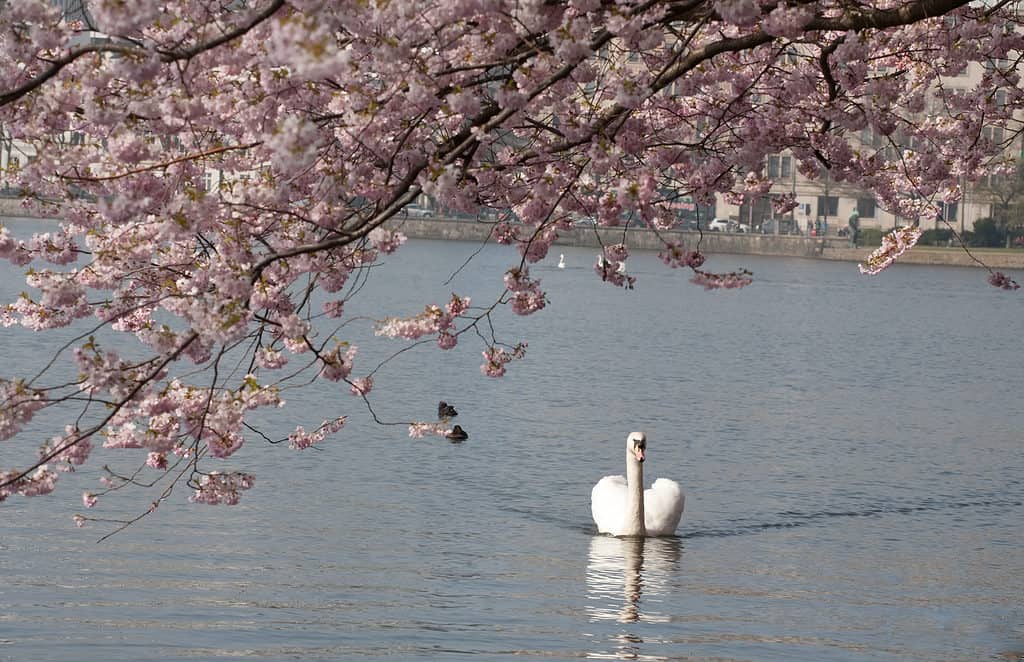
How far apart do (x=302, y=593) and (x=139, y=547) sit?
7.55 feet

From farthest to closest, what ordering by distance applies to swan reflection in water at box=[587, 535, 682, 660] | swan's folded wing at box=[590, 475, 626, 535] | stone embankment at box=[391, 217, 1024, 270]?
stone embankment at box=[391, 217, 1024, 270] < swan's folded wing at box=[590, 475, 626, 535] < swan reflection in water at box=[587, 535, 682, 660]

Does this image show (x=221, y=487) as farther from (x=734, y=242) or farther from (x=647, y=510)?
(x=734, y=242)

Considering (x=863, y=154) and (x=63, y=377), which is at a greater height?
(x=863, y=154)

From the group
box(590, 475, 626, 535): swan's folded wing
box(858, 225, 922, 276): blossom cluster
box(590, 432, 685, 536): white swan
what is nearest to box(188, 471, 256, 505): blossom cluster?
box(858, 225, 922, 276): blossom cluster

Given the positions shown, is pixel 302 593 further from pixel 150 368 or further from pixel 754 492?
pixel 754 492

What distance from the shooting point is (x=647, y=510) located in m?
20.2

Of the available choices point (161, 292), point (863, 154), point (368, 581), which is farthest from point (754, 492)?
point (161, 292)

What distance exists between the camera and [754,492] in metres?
25.1

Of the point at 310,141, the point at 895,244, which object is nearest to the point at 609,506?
the point at 895,244

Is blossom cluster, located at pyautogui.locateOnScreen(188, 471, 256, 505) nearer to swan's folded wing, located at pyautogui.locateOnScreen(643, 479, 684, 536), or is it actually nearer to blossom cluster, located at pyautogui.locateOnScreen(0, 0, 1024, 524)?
blossom cluster, located at pyautogui.locateOnScreen(0, 0, 1024, 524)

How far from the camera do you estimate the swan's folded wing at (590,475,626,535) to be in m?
20.0

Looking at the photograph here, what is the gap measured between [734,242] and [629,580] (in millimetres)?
107882

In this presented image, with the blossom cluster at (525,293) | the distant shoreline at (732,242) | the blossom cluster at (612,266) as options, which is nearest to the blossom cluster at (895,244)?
the blossom cluster at (612,266)

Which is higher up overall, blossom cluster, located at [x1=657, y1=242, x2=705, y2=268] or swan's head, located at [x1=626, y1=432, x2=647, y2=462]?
blossom cluster, located at [x1=657, y1=242, x2=705, y2=268]
